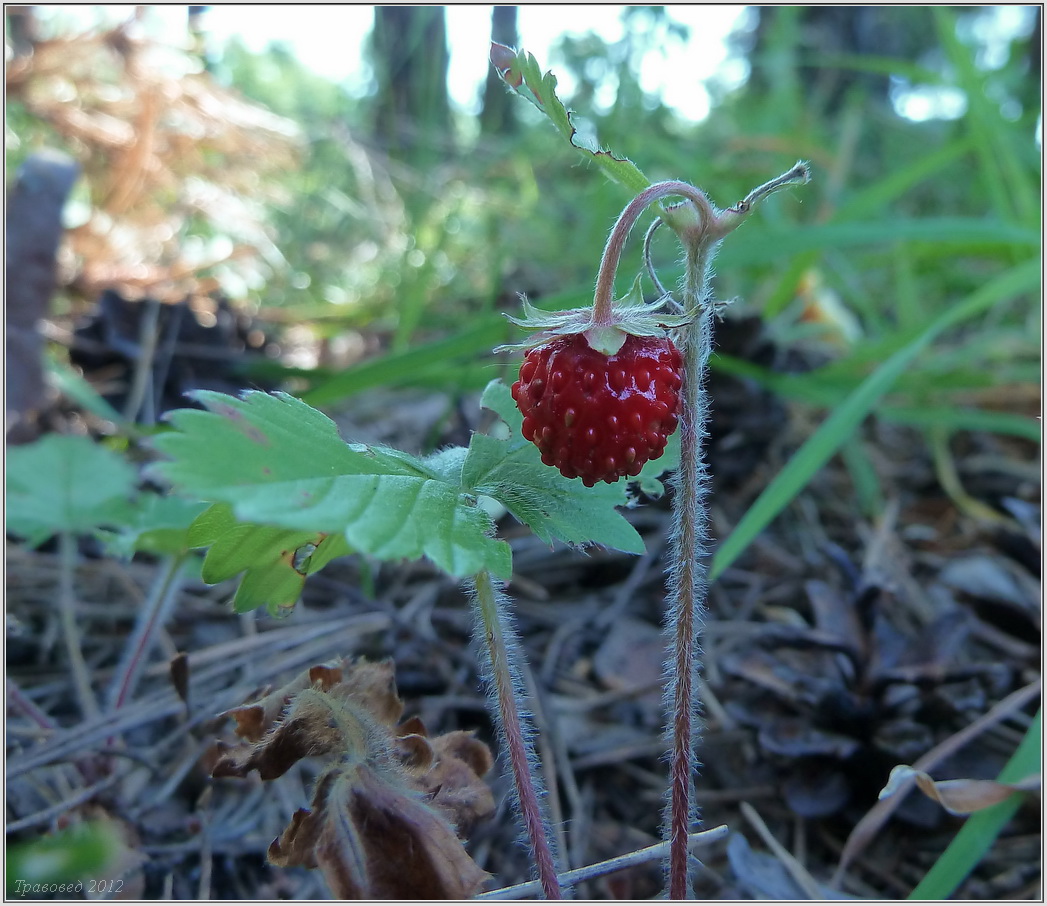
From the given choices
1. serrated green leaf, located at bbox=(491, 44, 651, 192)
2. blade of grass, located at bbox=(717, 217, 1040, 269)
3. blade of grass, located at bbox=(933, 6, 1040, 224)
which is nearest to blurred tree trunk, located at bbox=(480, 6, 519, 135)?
blade of grass, located at bbox=(933, 6, 1040, 224)

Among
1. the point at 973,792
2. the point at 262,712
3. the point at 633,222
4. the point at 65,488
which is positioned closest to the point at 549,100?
the point at 633,222

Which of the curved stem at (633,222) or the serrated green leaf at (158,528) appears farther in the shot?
the serrated green leaf at (158,528)

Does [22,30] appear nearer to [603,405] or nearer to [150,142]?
[150,142]

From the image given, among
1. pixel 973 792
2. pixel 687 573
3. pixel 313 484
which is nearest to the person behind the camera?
pixel 313 484

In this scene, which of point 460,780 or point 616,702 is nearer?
point 460,780

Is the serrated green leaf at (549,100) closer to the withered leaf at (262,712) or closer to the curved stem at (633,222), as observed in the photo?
the curved stem at (633,222)

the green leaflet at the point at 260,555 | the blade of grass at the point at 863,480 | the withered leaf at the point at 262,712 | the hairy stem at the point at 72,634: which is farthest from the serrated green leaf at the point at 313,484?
the blade of grass at the point at 863,480

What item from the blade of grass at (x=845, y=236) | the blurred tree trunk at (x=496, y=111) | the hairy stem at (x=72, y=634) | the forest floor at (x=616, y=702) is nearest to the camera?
the forest floor at (x=616, y=702)
